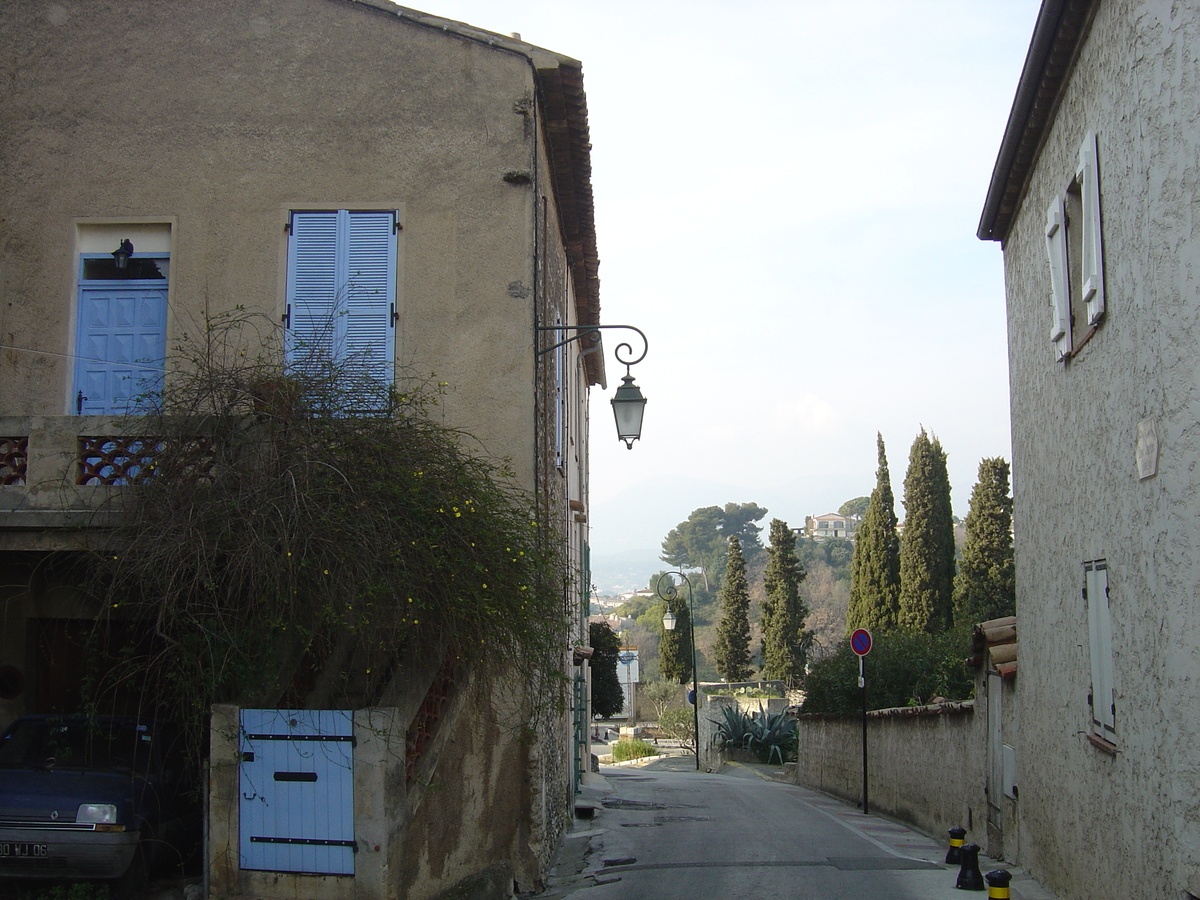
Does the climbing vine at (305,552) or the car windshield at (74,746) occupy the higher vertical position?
the climbing vine at (305,552)

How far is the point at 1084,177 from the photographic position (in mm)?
7457

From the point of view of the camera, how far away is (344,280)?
1022 centimetres

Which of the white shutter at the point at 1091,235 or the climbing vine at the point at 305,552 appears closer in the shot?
the climbing vine at the point at 305,552

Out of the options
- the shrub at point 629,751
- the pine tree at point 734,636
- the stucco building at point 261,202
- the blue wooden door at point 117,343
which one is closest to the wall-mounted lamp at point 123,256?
the stucco building at point 261,202

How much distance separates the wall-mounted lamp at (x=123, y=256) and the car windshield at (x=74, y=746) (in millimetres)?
4457

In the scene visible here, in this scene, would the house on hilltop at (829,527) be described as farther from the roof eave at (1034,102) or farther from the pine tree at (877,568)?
the roof eave at (1034,102)

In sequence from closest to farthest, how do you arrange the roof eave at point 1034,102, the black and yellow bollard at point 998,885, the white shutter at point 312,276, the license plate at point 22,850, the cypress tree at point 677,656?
the black and yellow bollard at point 998,885, the license plate at point 22,850, the roof eave at point 1034,102, the white shutter at point 312,276, the cypress tree at point 677,656

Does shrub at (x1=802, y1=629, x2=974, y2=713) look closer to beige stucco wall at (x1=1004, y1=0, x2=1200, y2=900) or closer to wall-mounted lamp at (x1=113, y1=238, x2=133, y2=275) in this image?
beige stucco wall at (x1=1004, y1=0, x2=1200, y2=900)

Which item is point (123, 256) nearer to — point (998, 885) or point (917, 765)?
point (998, 885)

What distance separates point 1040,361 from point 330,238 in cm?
669

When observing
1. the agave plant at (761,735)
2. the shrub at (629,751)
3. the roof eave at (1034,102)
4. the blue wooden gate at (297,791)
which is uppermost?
the roof eave at (1034,102)

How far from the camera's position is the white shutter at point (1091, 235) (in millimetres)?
7137

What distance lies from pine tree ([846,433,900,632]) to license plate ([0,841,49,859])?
3399 centimetres

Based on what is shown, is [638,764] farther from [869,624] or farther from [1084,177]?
[1084,177]
